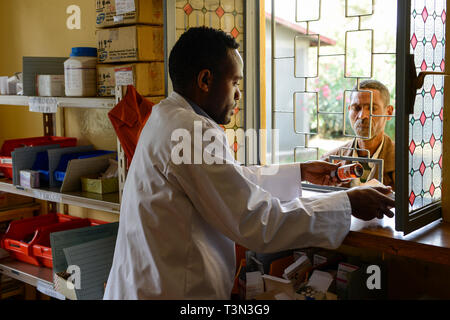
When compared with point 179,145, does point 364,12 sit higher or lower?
higher

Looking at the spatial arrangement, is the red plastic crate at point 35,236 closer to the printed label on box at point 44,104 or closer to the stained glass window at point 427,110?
the printed label on box at point 44,104

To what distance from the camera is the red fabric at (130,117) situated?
219 cm

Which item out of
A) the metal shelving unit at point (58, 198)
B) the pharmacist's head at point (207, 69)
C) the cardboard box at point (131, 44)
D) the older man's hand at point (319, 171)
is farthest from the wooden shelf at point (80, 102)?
the older man's hand at point (319, 171)

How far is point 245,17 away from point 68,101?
975 mm

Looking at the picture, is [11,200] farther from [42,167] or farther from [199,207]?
[199,207]

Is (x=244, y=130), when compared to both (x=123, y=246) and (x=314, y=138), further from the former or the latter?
(x=314, y=138)

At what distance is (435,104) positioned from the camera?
1644 millimetres

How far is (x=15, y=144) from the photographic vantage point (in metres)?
3.04

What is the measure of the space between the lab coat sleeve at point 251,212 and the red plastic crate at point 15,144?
173 cm

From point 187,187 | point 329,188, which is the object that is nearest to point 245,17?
point 329,188

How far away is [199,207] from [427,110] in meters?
0.77

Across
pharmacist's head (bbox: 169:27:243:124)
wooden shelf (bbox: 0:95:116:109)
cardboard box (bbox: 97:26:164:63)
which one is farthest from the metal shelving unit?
pharmacist's head (bbox: 169:27:243:124)

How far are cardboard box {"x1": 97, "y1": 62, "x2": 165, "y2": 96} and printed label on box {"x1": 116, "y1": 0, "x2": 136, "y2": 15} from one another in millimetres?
252

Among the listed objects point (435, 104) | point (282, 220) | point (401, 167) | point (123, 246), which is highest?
point (435, 104)
